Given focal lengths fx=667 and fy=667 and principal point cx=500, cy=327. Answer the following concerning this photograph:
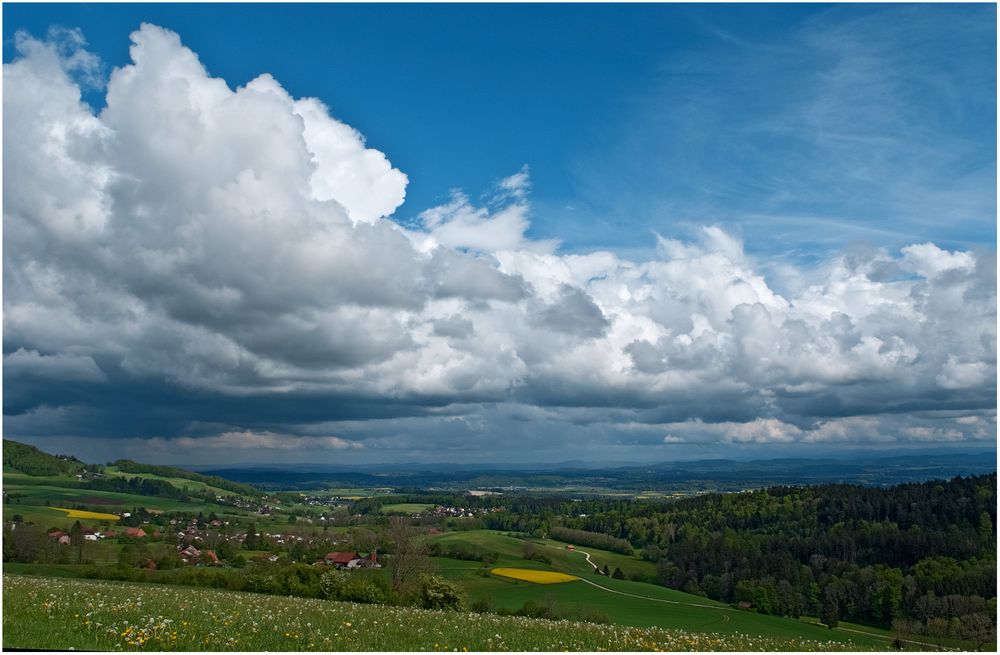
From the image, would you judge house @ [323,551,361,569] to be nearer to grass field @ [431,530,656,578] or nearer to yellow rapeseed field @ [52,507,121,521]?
grass field @ [431,530,656,578]

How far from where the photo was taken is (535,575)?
11131 centimetres

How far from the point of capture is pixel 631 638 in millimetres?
17672

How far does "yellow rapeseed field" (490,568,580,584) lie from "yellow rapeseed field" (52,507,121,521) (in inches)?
3871

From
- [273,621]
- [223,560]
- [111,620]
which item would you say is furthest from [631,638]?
[223,560]

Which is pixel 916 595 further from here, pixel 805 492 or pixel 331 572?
pixel 331 572

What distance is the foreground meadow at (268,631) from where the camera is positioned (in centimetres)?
1378

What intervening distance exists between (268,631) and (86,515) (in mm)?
175276

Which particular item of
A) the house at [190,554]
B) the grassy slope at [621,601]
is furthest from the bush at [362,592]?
the house at [190,554]

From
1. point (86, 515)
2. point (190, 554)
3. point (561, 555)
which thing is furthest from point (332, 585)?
point (86, 515)

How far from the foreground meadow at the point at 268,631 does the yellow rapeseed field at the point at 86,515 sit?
522 ft

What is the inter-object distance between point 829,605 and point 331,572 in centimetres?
9277

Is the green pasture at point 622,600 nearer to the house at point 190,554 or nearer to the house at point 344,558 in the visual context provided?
the house at point 344,558

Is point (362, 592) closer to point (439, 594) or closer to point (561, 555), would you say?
point (439, 594)

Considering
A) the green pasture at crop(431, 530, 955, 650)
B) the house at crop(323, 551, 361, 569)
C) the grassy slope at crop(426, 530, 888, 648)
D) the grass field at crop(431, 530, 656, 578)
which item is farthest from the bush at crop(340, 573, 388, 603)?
the grass field at crop(431, 530, 656, 578)
